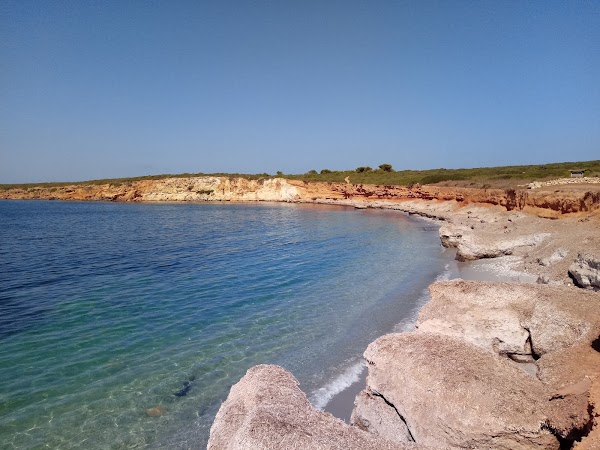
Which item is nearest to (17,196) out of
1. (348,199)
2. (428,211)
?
(348,199)

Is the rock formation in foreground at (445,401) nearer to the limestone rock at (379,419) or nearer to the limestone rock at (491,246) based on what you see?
the limestone rock at (379,419)

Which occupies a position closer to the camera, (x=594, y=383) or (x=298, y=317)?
(x=594, y=383)

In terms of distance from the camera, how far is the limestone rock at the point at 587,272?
1205cm

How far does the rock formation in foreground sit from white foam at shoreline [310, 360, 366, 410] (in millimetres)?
2373

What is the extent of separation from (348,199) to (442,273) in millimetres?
76715

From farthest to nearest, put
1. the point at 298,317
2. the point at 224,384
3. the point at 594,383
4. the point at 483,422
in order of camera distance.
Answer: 1. the point at 298,317
2. the point at 224,384
3. the point at 594,383
4. the point at 483,422

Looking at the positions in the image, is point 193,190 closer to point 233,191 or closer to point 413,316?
point 233,191

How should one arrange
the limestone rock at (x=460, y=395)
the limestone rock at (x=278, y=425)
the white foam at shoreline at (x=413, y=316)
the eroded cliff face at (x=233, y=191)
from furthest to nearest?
the eroded cliff face at (x=233, y=191)
the white foam at shoreline at (x=413, y=316)
the limestone rock at (x=460, y=395)
the limestone rock at (x=278, y=425)

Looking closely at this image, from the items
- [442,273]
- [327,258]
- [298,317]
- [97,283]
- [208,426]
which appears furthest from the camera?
[327,258]

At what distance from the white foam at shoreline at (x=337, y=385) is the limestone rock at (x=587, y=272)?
859 centimetres

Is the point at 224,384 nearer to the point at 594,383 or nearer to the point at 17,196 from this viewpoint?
the point at 594,383

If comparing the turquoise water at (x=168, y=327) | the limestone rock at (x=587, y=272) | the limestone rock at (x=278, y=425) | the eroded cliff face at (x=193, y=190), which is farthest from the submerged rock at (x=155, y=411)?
the eroded cliff face at (x=193, y=190)

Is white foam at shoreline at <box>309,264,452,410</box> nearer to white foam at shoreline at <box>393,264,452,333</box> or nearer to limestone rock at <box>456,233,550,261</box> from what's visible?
white foam at shoreline at <box>393,264,452,333</box>

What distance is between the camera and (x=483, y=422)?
5.43 meters
